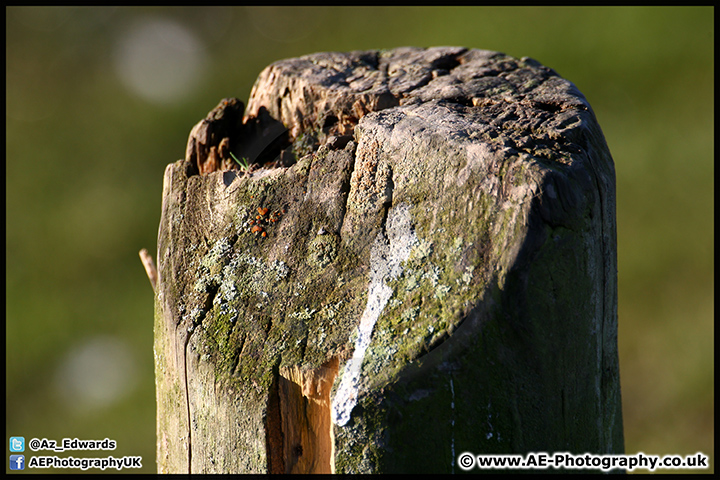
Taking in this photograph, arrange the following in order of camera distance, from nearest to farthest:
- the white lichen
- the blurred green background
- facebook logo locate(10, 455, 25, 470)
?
the white lichen → facebook logo locate(10, 455, 25, 470) → the blurred green background

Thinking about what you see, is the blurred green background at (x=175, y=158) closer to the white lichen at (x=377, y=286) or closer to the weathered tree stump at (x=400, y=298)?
the weathered tree stump at (x=400, y=298)

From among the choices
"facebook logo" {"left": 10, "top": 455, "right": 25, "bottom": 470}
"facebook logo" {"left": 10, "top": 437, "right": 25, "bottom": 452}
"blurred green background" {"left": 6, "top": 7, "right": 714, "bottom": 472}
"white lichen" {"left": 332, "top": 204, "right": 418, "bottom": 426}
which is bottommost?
"facebook logo" {"left": 10, "top": 455, "right": 25, "bottom": 470}

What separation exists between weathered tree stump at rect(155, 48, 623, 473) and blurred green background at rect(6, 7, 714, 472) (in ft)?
11.5

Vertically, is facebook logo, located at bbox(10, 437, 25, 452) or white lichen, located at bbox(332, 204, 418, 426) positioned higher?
white lichen, located at bbox(332, 204, 418, 426)

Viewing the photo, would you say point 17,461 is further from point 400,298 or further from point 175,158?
point 175,158

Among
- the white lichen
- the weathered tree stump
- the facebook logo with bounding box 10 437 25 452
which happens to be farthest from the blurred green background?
the white lichen

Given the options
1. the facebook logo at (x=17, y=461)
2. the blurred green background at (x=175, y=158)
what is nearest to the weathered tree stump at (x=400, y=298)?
the facebook logo at (x=17, y=461)

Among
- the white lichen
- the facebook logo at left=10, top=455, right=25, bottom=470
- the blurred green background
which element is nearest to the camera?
the white lichen

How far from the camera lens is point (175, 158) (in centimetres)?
631

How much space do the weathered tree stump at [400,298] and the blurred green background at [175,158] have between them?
11.5 ft

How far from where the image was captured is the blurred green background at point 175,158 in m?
4.58

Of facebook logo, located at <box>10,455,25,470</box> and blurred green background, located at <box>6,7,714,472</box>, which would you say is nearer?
facebook logo, located at <box>10,455,25,470</box>

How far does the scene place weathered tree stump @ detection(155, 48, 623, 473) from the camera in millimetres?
1178

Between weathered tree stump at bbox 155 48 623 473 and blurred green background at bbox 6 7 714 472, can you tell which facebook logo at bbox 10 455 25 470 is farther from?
blurred green background at bbox 6 7 714 472
